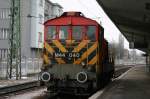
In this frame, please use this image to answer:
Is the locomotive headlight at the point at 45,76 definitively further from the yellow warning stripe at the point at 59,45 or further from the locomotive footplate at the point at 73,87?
the yellow warning stripe at the point at 59,45

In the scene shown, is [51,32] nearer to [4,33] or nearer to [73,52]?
[73,52]

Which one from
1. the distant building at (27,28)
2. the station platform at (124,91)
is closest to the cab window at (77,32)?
the station platform at (124,91)

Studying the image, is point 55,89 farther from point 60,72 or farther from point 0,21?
point 0,21

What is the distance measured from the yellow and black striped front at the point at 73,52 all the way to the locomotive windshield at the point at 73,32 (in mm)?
237

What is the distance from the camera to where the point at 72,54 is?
1684 cm

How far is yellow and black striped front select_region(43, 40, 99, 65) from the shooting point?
54.9ft

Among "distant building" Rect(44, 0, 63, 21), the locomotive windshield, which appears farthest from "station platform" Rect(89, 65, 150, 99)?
"distant building" Rect(44, 0, 63, 21)

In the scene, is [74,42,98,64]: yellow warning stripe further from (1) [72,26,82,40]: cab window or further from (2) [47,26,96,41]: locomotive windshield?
(1) [72,26,82,40]: cab window

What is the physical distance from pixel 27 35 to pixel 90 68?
157 ft

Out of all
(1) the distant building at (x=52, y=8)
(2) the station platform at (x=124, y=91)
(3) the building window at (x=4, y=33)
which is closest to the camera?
(2) the station platform at (x=124, y=91)

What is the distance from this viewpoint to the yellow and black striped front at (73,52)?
659 inches

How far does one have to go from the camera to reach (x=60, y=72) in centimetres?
1664

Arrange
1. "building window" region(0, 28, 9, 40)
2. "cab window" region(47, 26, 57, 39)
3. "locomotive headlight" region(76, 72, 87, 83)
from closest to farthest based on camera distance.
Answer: "locomotive headlight" region(76, 72, 87, 83)
"cab window" region(47, 26, 57, 39)
"building window" region(0, 28, 9, 40)

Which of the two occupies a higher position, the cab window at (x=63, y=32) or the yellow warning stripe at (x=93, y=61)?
the cab window at (x=63, y=32)
